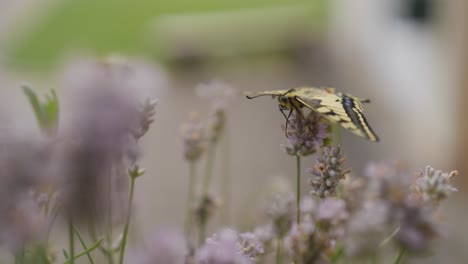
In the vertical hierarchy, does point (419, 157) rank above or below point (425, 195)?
below

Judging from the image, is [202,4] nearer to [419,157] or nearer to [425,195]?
[419,157]

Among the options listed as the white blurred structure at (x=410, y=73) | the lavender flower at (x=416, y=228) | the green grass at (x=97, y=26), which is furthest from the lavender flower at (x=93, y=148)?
the green grass at (x=97, y=26)

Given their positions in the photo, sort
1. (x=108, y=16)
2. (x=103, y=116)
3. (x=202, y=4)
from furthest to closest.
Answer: (x=202, y=4)
(x=108, y=16)
(x=103, y=116)

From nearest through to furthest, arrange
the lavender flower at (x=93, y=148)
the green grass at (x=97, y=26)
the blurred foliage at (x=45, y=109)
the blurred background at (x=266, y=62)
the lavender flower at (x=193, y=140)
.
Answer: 1. the lavender flower at (x=93, y=148)
2. the blurred foliage at (x=45, y=109)
3. the lavender flower at (x=193, y=140)
4. the blurred background at (x=266, y=62)
5. the green grass at (x=97, y=26)

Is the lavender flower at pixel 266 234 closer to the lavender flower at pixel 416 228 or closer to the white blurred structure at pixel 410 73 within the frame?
the lavender flower at pixel 416 228

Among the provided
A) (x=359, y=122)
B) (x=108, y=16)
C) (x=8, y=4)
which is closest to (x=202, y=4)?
(x=108, y=16)

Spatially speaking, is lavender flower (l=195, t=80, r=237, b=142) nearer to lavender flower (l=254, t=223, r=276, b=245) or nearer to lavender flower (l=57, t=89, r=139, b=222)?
lavender flower (l=254, t=223, r=276, b=245)

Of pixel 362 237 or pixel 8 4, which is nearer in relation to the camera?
pixel 362 237
